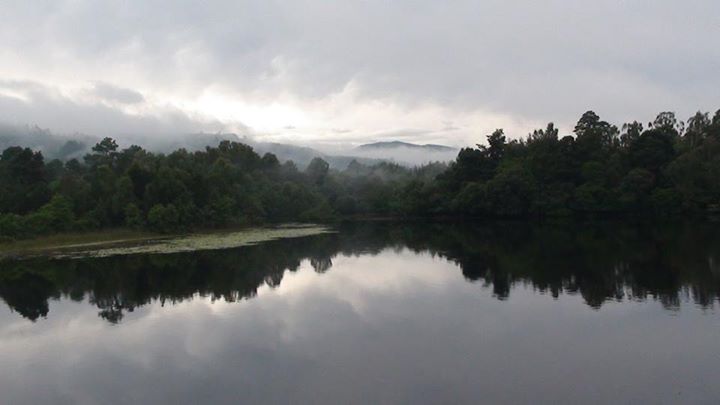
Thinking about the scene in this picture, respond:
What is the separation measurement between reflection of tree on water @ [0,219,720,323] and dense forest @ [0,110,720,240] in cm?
1521

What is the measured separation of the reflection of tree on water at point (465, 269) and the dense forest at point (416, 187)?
15208 millimetres

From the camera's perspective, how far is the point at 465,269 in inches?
990

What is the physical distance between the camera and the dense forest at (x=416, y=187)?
4666cm

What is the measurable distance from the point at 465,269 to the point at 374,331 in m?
11.2

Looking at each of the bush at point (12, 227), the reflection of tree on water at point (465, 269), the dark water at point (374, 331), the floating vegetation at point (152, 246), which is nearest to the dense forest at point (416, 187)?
the bush at point (12, 227)

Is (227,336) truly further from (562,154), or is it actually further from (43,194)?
(562,154)

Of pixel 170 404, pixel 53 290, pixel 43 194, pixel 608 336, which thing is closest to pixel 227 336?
pixel 170 404

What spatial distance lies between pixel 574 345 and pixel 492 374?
292 cm

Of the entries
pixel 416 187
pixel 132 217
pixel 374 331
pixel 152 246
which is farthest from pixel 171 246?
pixel 416 187

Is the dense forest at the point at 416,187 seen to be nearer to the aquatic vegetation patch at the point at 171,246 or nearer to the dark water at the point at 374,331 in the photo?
the aquatic vegetation patch at the point at 171,246

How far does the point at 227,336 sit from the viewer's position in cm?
1512

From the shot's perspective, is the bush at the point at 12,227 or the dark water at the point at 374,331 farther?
the bush at the point at 12,227

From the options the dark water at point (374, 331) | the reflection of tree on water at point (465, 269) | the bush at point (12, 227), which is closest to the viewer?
the dark water at point (374, 331)

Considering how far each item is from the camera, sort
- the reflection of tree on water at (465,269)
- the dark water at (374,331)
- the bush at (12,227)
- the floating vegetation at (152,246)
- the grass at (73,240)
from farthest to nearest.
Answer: the bush at (12,227), the grass at (73,240), the floating vegetation at (152,246), the reflection of tree on water at (465,269), the dark water at (374,331)
